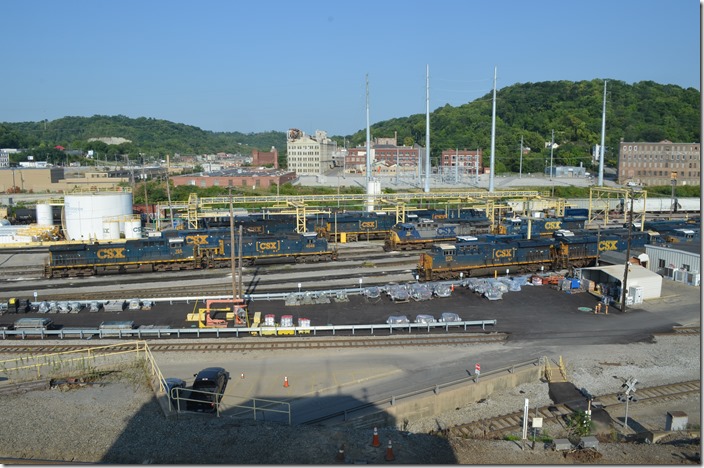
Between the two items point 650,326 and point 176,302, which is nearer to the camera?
point 650,326

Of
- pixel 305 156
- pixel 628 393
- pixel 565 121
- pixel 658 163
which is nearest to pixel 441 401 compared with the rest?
pixel 628 393

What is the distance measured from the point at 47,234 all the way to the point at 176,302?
26966 millimetres

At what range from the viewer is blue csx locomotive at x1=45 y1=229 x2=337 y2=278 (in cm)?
3503

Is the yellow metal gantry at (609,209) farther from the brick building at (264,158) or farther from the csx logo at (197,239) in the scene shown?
the brick building at (264,158)

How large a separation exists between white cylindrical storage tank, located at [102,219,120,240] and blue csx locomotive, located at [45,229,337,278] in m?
10.5

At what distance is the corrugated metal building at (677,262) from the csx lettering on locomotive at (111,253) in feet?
112

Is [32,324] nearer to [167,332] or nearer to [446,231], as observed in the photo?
[167,332]

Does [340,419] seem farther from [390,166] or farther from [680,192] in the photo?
[390,166]

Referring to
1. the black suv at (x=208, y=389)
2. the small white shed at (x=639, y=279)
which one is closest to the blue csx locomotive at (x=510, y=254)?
the small white shed at (x=639, y=279)

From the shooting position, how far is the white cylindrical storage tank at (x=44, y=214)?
52812 mm

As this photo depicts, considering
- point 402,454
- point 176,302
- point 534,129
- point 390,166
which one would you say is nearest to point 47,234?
point 176,302

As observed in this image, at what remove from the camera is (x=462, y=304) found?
27781 mm

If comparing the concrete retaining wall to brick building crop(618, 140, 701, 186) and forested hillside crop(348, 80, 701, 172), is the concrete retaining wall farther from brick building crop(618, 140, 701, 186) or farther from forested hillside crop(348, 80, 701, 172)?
forested hillside crop(348, 80, 701, 172)

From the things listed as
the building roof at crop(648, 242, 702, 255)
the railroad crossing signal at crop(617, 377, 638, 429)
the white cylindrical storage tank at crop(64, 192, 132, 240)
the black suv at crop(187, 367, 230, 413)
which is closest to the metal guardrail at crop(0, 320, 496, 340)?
the black suv at crop(187, 367, 230, 413)
